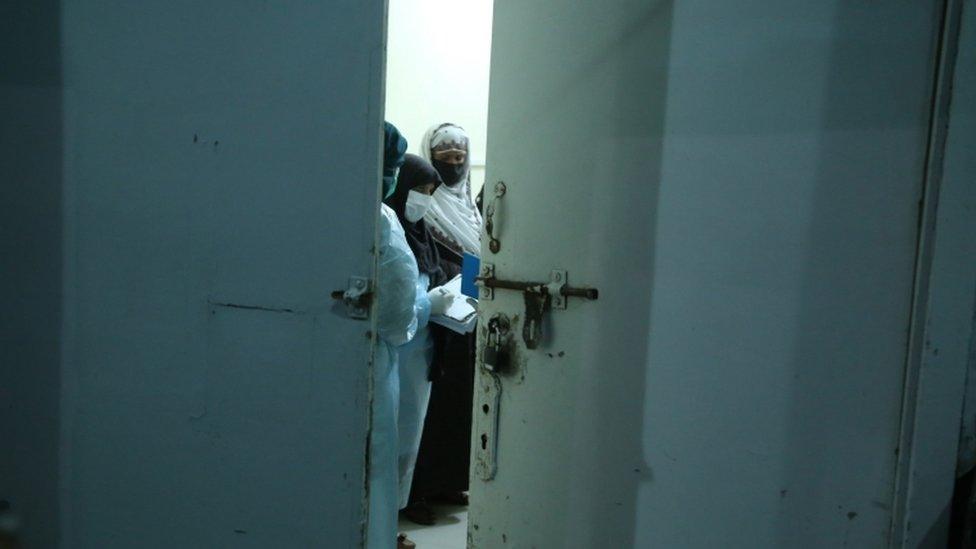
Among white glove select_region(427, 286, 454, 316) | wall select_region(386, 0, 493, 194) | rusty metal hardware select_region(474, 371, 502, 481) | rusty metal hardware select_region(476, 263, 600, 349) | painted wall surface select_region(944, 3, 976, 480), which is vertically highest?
wall select_region(386, 0, 493, 194)

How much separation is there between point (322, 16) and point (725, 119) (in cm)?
71

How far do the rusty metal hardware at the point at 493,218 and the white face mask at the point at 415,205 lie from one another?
0.84m

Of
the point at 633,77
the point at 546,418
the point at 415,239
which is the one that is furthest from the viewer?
the point at 415,239

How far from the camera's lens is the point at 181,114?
1.08m

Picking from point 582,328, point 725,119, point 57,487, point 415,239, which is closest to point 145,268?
point 57,487

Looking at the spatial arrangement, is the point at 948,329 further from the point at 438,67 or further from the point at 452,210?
the point at 438,67

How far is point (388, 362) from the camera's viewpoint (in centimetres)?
161

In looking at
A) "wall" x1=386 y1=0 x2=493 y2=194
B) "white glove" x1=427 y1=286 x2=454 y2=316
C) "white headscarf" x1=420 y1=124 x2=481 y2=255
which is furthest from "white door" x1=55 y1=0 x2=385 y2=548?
"wall" x1=386 y1=0 x2=493 y2=194

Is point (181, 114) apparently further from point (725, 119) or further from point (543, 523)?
point (543, 523)

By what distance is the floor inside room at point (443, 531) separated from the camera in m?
2.13

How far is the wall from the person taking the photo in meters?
3.06

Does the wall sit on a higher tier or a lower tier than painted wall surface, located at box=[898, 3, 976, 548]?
higher

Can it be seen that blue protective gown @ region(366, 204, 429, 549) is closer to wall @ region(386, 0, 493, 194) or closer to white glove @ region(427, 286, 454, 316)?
white glove @ region(427, 286, 454, 316)

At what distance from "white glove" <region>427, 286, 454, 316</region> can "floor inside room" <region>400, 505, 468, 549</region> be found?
75 centimetres
